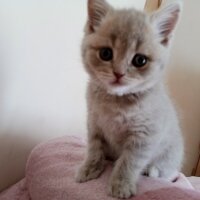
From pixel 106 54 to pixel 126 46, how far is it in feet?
0.18

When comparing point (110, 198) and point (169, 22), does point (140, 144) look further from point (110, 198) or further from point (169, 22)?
point (169, 22)

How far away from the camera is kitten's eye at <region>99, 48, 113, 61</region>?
0.94m

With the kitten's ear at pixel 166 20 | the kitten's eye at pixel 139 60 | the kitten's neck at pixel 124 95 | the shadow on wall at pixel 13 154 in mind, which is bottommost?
the shadow on wall at pixel 13 154

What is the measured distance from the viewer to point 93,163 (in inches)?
41.5

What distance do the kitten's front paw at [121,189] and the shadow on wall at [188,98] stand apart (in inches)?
45.0

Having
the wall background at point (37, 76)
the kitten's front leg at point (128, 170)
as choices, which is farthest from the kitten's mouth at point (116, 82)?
the wall background at point (37, 76)

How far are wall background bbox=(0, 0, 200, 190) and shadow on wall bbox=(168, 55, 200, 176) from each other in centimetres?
54

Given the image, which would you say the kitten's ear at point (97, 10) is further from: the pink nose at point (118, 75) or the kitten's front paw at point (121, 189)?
the kitten's front paw at point (121, 189)

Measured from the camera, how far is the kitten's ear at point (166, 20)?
1.01 meters

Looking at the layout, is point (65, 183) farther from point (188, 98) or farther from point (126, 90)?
point (188, 98)

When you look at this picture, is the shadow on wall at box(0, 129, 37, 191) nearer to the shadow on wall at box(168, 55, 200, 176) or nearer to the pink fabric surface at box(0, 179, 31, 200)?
the pink fabric surface at box(0, 179, 31, 200)

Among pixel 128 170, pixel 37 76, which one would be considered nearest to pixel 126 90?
pixel 128 170

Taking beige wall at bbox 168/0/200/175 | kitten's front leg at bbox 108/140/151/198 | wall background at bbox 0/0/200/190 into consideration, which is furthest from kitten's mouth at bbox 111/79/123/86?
beige wall at bbox 168/0/200/175

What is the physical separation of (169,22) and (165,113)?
9.4 inches
